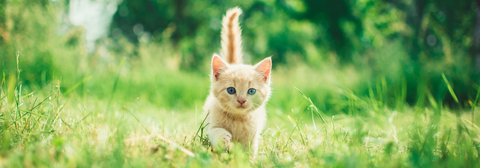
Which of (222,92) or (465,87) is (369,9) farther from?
(222,92)

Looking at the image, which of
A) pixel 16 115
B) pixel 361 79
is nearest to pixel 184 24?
pixel 361 79

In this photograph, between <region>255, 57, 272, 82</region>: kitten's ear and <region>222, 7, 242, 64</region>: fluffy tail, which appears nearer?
<region>255, 57, 272, 82</region>: kitten's ear

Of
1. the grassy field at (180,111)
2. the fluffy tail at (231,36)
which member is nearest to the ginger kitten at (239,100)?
the grassy field at (180,111)

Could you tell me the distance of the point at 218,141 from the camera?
1090 millimetres

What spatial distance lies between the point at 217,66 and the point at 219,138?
0.57 metres

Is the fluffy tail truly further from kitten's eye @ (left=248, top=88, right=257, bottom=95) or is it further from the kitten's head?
kitten's eye @ (left=248, top=88, right=257, bottom=95)

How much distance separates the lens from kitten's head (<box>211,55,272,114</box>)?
1383mm

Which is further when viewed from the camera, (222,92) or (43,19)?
(43,19)

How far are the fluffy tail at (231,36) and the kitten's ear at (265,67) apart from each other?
45 cm

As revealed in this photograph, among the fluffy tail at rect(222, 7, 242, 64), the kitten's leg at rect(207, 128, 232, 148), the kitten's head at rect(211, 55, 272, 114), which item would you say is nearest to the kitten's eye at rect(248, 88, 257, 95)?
the kitten's head at rect(211, 55, 272, 114)

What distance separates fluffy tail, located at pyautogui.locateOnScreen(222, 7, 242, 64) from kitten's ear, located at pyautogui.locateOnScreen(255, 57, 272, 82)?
45cm

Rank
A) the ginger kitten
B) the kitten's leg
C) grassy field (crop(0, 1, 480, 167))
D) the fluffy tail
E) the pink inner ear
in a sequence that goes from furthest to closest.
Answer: the fluffy tail, the pink inner ear, the ginger kitten, the kitten's leg, grassy field (crop(0, 1, 480, 167))

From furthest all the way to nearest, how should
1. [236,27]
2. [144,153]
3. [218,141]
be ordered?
1. [236,27]
2. [218,141]
3. [144,153]

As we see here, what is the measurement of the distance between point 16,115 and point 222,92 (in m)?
1.00
